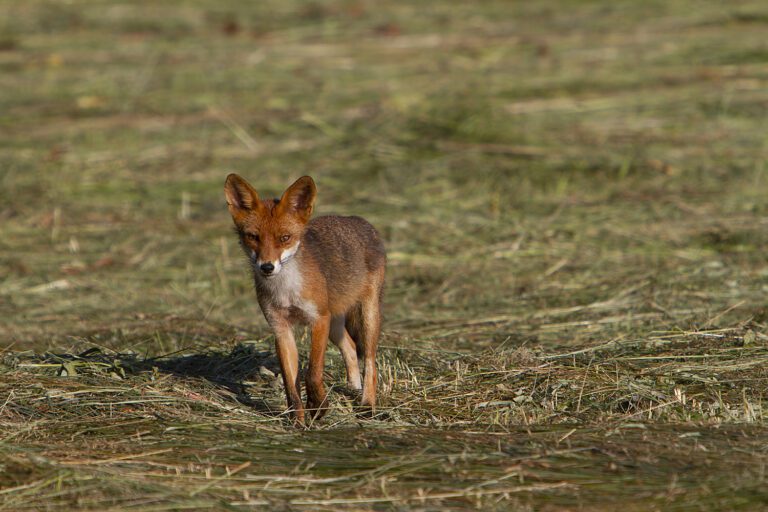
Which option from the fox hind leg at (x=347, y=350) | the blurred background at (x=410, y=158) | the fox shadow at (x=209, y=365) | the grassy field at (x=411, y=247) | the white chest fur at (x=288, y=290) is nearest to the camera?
the grassy field at (x=411, y=247)

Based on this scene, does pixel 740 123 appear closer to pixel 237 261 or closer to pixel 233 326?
pixel 237 261

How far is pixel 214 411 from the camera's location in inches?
262

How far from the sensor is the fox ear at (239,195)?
6.63 meters

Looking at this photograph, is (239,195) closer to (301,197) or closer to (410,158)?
(301,197)

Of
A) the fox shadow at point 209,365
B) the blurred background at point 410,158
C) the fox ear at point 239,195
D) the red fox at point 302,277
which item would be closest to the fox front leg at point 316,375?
the red fox at point 302,277

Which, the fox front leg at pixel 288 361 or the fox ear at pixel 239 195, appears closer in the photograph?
the fox ear at pixel 239 195

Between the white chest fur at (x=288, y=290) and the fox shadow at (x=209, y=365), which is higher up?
the white chest fur at (x=288, y=290)

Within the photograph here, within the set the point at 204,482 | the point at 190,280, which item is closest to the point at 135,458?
the point at 204,482

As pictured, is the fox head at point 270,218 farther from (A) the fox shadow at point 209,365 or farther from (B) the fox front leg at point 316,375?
(A) the fox shadow at point 209,365

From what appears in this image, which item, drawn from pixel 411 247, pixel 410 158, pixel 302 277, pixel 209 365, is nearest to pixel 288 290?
pixel 302 277

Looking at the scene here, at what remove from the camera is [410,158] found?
13.4 m

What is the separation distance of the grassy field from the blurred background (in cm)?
5

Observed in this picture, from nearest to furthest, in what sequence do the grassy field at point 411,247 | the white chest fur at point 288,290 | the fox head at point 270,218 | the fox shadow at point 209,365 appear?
the grassy field at point 411,247
the fox head at point 270,218
the white chest fur at point 288,290
the fox shadow at point 209,365

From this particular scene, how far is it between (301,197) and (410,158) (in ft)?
22.0
